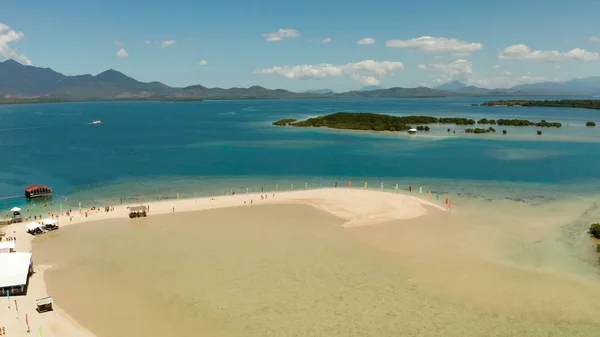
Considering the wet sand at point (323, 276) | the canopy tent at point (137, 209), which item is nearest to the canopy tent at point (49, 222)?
the wet sand at point (323, 276)

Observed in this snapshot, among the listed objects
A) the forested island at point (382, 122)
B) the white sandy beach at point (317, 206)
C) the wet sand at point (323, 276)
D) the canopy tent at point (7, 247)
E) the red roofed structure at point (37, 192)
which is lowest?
the wet sand at point (323, 276)

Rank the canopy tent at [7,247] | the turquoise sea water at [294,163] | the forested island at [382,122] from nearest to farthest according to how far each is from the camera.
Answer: the canopy tent at [7,247] → the turquoise sea water at [294,163] → the forested island at [382,122]

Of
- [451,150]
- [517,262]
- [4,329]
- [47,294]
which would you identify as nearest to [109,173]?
[47,294]

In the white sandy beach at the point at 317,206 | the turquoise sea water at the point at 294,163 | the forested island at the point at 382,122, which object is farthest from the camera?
the forested island at the point at 382,122

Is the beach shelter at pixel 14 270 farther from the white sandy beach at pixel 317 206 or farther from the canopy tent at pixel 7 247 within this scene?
the canopy tent at pixel 7 247

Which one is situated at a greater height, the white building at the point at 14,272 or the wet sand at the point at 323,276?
the white building at the point at 14,272

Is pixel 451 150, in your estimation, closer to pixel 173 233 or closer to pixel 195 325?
pixel 173 233

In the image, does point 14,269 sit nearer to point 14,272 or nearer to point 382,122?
point 14,272
